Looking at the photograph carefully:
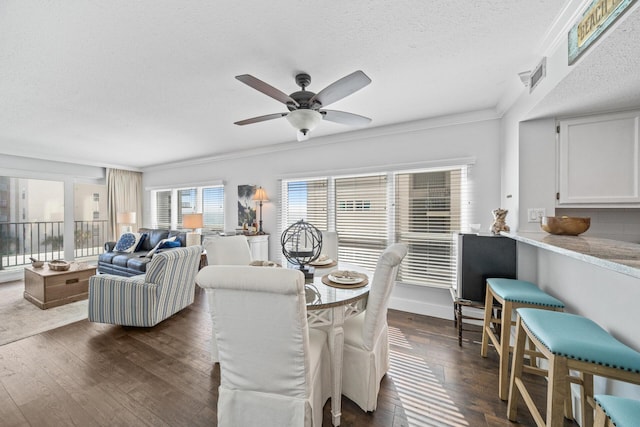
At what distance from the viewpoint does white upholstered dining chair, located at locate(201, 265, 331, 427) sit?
3.60 feet

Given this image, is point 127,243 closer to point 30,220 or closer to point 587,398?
point 30,220

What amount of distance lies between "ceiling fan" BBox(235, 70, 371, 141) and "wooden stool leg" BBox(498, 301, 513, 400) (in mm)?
1829

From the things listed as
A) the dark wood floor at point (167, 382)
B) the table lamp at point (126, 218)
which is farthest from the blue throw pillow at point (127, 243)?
the dark wood floor at point (167, 382)

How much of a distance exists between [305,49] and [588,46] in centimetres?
158

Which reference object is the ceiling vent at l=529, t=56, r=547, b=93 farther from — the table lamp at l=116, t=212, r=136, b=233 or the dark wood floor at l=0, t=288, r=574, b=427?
the table lamp at l=116, t=212, r=136, b=233

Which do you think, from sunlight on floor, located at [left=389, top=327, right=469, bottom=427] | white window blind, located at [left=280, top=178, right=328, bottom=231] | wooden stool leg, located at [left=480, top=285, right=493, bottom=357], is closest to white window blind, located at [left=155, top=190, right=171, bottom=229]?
white window blind, located at [left=280, top=178, right=328, bottom=231]

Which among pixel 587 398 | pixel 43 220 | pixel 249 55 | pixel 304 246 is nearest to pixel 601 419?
pixel 587 398

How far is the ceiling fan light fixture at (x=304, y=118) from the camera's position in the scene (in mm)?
1881

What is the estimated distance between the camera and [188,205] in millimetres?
5625

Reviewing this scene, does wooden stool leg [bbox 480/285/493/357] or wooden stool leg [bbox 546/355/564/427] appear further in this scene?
wooden stool leg [bbox 480/285/493/357]

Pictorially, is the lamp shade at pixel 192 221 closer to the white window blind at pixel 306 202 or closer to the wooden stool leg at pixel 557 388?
the white window blind at pixel 306 202

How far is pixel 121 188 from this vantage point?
6031 mm

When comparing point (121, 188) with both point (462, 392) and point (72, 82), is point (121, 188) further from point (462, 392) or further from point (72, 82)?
point (462, 392)

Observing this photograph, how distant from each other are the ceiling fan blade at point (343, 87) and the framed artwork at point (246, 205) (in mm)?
2978
